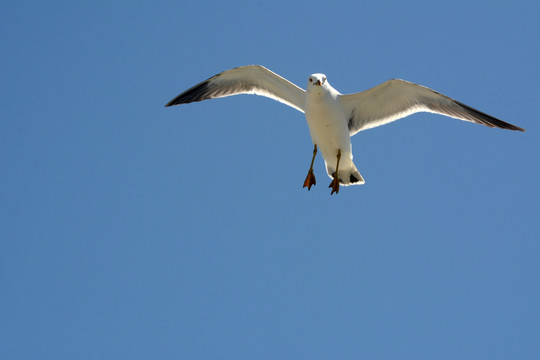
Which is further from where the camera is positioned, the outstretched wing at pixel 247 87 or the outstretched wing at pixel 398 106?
the outstretched wing at pixel 247 87

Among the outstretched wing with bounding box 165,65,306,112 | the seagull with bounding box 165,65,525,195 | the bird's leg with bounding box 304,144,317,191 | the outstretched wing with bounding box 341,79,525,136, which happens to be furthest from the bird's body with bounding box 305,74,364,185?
the outstretched wing with bounding box 165,65,306,112

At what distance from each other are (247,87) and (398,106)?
128 inches

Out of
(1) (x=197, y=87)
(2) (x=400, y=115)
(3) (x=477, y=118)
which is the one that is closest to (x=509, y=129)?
(3) (x=477, y=118)

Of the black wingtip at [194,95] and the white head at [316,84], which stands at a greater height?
the black wingtip at [194,95]

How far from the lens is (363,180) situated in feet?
46.5

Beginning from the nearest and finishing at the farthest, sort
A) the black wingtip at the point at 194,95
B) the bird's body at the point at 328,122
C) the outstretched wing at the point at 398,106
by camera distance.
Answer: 1. the bird's body at the point at 328,122
2. the outstretched wing at the point at 398,106
3. the black wingtip at the point at 194,95

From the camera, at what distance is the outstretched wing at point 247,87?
13.8 meters

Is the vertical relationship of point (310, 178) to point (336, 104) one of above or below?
below

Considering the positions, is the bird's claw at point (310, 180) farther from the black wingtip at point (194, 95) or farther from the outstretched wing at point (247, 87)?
the black wingtip at point (194, 95)

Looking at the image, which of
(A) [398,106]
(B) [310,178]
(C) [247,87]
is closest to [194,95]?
(C) [247,87]

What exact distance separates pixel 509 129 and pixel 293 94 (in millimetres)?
4337

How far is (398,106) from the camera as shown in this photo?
13633 mm

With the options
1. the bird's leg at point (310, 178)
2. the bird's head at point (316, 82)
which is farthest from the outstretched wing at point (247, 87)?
the bird's head at point (316, 82)

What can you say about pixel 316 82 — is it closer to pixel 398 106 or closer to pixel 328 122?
pixel 328 122
